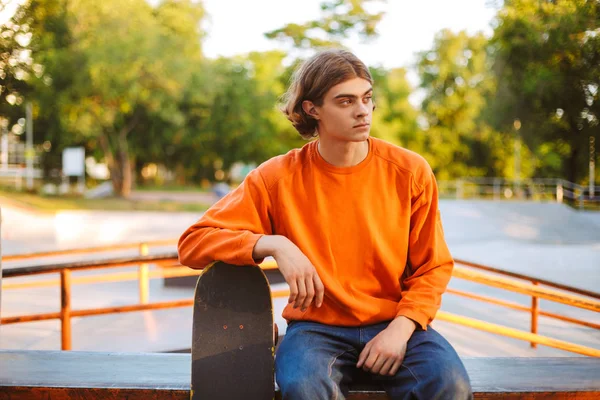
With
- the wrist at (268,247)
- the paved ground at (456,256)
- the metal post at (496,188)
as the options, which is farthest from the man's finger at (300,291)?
the metal post at (496,188)

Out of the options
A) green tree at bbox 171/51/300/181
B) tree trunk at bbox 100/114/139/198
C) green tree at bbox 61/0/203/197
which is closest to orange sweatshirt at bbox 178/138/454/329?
green tree at bbox 61/0/203/197

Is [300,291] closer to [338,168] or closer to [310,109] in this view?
[338,168]

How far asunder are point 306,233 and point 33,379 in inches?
39.2

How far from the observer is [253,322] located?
162 centimetres

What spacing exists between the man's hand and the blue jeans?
37mm

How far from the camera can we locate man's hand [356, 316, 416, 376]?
1592 millimetres

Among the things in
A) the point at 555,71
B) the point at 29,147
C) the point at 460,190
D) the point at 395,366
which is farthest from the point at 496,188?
the point at 395,366

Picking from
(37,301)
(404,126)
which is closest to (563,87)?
(37,301)

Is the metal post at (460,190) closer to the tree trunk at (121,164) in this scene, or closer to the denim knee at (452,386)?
the tree trunk at (121,164)

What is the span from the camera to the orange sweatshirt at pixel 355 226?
1717 millimetres

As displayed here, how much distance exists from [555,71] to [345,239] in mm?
3908

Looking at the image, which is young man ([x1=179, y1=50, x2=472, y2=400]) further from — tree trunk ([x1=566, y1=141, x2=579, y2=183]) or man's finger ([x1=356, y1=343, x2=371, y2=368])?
tree trunk ([x1=566, y1=141, x2=579, y2=183])

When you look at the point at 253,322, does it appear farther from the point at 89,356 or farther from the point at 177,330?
the point at 177,330

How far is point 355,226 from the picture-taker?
1.75 m
